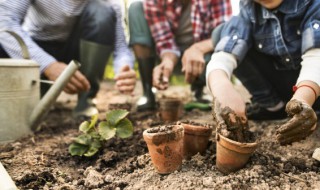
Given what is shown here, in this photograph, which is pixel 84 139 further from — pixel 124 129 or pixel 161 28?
pixel 161 28

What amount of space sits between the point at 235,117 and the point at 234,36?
27.4 inches

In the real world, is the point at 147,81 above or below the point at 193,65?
below

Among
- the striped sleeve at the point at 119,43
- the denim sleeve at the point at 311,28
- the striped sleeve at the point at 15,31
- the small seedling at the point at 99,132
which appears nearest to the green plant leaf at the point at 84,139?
the small seedling at the point at 99,132

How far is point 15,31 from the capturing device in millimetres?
2379

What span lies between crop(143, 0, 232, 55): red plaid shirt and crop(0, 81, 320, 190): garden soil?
3.39 feet

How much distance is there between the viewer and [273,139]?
6.44ft

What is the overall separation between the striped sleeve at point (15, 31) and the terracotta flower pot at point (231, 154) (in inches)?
60.8

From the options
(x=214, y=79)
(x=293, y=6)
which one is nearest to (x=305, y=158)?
(x=214, y=79)

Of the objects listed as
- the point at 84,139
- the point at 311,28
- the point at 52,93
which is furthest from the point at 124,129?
the point at 311,28

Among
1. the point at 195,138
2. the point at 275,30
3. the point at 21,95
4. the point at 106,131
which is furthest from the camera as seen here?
the point at 21,95

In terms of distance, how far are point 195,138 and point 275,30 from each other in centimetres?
82

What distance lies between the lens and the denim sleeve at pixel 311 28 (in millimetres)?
1686

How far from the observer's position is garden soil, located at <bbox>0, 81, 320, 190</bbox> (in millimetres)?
1369

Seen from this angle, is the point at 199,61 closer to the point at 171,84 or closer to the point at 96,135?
the point at 96,135
